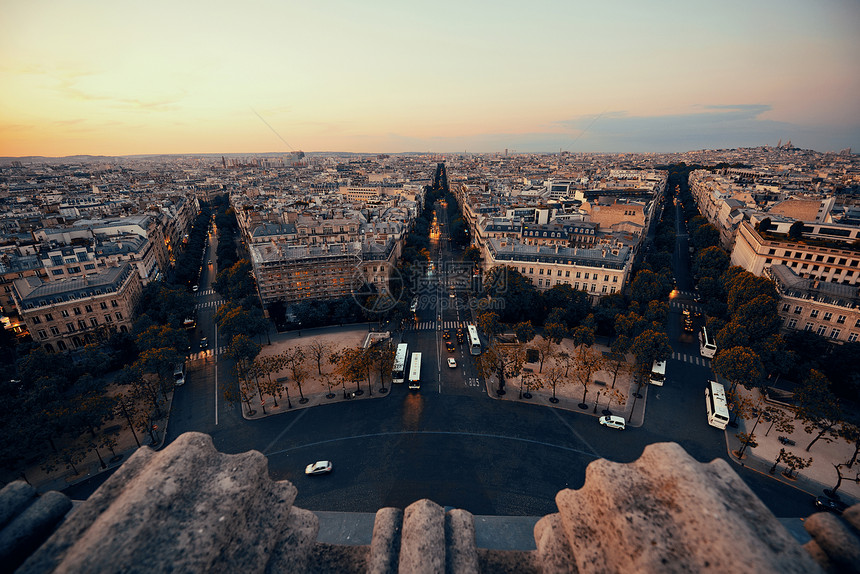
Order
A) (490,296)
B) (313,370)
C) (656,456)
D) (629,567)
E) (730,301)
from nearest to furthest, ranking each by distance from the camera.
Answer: (629,567) → (656,456) → (313,370) → (730,301) → (490,296)

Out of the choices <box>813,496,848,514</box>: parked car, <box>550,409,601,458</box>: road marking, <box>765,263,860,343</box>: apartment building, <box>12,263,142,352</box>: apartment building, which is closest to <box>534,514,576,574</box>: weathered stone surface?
<box>550,409,601,458</box>: road marking

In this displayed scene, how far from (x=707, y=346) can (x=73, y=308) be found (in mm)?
128421

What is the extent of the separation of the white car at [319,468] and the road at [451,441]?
2.62ft

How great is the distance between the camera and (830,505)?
39.8 meters

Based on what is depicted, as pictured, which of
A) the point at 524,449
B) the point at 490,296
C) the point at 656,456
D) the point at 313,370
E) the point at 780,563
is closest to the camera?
the point at 780,563

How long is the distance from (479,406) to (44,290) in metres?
89.0

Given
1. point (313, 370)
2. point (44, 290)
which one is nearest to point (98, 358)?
point (44, 290)

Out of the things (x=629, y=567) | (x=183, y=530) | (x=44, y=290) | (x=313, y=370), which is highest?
(x=183, y=530)

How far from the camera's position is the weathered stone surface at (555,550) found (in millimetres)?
16812

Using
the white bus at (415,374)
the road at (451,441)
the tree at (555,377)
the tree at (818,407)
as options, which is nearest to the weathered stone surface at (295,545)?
the road at (451,441)

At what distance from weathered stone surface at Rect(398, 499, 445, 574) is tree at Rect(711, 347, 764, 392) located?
55338 mm

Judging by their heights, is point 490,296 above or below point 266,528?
below

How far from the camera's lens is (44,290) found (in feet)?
235

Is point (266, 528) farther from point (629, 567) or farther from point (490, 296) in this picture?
point (490, 296)
